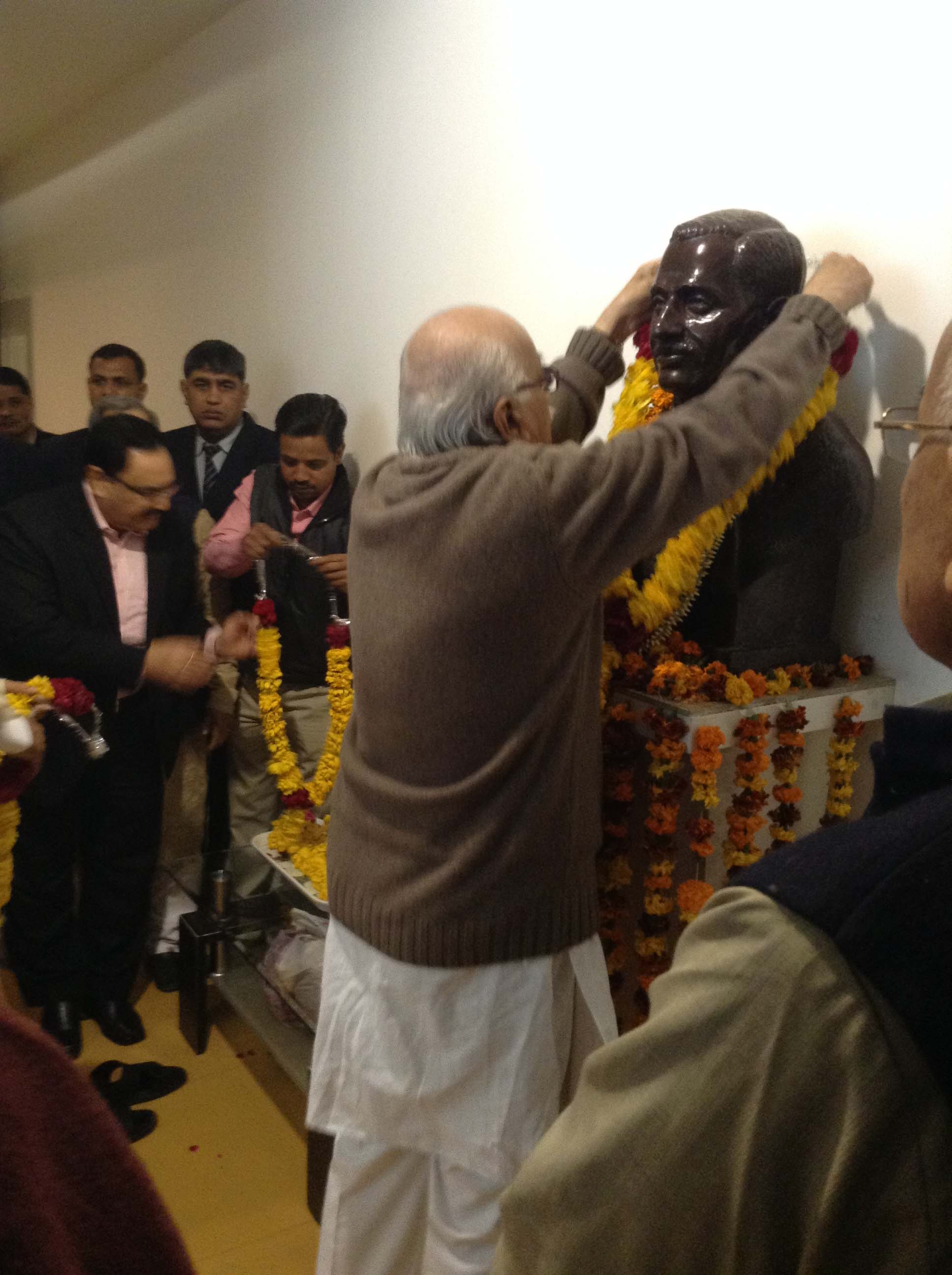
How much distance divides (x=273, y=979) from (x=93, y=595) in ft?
3.49

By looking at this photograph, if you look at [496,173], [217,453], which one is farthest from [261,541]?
[496,173]

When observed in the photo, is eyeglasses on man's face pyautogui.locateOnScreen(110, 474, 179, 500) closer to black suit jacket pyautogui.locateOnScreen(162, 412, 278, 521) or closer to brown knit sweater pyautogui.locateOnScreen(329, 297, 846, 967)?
black suit jacket pyautogui.locateOnScreen(162, 412, 278, 521)

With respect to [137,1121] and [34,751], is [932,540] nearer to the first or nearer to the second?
[34,751]

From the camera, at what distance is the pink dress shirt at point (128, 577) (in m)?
2.74

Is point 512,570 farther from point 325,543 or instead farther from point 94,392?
point 94,392

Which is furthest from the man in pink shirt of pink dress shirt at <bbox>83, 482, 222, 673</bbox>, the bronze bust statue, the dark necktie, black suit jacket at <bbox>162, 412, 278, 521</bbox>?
the bronze bust statue

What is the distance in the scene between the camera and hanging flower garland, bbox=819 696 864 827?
1763mm

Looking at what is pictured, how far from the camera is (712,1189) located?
0.53 meters

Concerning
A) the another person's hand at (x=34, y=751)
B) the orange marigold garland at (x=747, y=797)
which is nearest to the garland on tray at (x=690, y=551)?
the orange marigold garland at (x=747, y=797)

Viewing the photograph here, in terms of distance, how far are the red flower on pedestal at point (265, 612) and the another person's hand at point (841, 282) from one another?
168 cm

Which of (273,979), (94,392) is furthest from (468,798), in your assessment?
(94,392)

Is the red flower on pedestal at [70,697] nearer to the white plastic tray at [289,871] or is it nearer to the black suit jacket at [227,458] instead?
the white plastic tray at [289,871]

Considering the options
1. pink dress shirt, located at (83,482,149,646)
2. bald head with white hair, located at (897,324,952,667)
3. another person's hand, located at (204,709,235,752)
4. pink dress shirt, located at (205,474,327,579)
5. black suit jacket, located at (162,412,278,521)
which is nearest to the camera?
bald head with white hair, located at (897,324,952,667)

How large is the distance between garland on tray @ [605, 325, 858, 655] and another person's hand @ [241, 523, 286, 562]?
1307 mm
